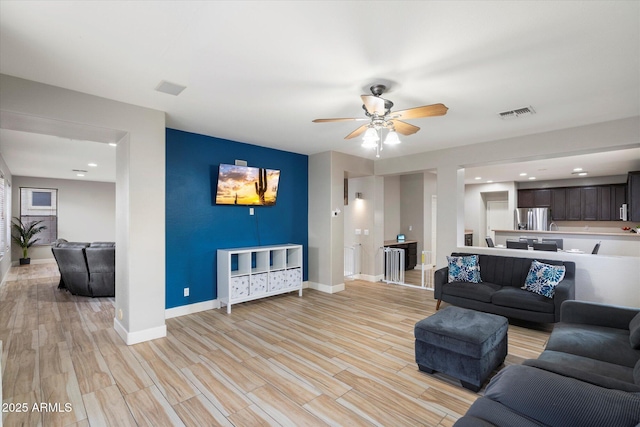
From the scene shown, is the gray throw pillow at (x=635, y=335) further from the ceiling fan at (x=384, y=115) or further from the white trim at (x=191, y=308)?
the white trim at (x=191, y=308)

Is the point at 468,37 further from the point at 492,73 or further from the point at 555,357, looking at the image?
the point at 555,357

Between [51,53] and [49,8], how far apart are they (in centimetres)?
66

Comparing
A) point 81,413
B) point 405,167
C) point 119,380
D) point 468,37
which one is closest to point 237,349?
point 119,380

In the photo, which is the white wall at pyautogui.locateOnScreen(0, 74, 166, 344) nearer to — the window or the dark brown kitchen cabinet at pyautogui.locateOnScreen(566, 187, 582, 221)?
the window

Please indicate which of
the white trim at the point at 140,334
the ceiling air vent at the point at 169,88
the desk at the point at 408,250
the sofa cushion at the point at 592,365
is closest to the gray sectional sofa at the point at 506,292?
the sofa cushion at the point at 592,365

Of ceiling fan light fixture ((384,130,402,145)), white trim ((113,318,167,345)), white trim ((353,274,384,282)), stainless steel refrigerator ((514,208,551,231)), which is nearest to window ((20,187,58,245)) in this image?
white trim ((113,318,167,345))

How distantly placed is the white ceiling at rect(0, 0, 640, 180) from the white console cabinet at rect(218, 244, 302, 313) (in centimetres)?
225

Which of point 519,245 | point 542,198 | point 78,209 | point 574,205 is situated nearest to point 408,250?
point 519,245

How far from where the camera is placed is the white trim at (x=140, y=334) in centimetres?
339

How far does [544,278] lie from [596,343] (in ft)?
5.58

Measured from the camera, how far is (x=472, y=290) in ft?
13.8

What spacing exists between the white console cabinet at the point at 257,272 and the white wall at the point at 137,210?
113 cm

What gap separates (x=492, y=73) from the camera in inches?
104

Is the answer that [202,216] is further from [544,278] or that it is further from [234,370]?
[544,278]
